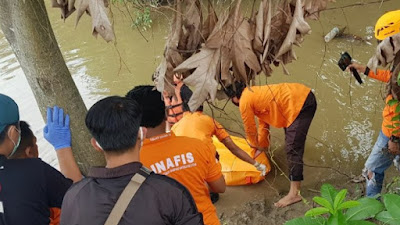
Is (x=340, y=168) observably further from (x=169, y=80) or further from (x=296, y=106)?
(x=169, y=80)

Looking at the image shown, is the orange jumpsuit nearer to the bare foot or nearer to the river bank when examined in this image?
the bare foot

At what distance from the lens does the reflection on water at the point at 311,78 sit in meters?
4.44

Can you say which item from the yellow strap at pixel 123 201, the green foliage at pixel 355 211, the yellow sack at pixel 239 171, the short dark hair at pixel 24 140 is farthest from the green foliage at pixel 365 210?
the yellow sack at pixel 239 171

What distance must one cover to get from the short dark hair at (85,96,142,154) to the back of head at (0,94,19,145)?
0.53m

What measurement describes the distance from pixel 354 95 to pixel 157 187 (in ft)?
13.7

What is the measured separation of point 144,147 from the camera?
2.09 m

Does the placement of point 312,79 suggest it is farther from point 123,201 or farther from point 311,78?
point 123,201

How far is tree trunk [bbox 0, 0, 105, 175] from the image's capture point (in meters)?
2.26

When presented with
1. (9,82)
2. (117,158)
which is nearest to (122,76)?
(9,82)

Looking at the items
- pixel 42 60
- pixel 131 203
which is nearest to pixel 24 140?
pixel 42 60

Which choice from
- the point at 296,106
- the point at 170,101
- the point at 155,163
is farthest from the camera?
the point at 170,101

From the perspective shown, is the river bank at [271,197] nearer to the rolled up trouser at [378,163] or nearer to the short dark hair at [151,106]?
the rolled up trouser at [378,163]

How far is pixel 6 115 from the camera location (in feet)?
6.26

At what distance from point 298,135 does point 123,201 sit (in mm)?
2222
